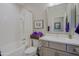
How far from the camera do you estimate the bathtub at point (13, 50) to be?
1.66m

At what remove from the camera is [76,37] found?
159 centimetres

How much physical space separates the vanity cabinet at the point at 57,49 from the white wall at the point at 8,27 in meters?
0.45

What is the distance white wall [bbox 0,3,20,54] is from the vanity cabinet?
0.45 metres

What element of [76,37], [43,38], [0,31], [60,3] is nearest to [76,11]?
[60,3]

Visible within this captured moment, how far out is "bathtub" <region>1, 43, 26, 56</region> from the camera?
65.5 inches

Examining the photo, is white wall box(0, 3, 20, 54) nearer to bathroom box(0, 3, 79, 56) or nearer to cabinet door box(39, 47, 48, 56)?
bathroom box(0, 3, 79, 56)

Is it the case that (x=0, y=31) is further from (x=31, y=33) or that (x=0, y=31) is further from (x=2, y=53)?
(x=31, y=33)

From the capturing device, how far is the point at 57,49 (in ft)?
5.33

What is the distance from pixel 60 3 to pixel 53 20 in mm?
282

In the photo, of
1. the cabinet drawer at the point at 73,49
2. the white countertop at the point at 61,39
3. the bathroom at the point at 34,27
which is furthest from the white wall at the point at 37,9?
the cabinet drawer at the point at 73,49

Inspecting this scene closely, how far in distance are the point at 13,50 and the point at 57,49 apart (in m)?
0.68

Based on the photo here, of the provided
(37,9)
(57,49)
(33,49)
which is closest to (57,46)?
(57,49)

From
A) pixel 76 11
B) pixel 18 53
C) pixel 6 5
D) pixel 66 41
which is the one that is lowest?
pixel 18 53

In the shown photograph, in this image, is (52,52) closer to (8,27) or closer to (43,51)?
(43,51)
